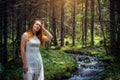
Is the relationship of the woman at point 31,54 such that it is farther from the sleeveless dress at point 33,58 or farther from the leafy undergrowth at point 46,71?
the leafy undergrowth at point 46,71

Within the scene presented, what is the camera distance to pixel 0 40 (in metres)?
13.9

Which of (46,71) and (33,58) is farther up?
(33,58)

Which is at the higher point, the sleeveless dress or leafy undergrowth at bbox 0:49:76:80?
the sleeveless dress

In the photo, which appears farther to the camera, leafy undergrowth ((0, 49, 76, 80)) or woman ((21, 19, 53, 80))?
leafy undergrowth ((0, 49, 76, 80))

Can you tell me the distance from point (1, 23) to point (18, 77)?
235 centimetres

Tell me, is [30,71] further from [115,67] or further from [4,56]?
[115,67]

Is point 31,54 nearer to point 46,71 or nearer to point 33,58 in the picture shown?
point 33,58

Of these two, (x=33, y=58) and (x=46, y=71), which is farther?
(x=46, y=71)

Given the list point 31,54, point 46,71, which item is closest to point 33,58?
point 31,54

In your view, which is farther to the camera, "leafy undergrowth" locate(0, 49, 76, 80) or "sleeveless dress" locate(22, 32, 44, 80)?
"leafy undergrowth" locate(0, 49, 76, 80)

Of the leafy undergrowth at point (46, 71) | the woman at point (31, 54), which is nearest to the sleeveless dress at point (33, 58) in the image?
the woman at point (31, 54)

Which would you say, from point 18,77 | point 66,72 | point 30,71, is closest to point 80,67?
point 66,72

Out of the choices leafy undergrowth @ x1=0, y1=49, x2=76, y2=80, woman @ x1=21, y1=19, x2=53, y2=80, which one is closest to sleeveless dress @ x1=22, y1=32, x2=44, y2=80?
woman @ x1=21, y1=19, x2=53, y2=80

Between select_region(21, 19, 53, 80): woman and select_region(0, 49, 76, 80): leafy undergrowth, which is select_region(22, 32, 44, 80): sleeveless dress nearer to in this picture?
select_region(21, 19, 53, 80): woman
